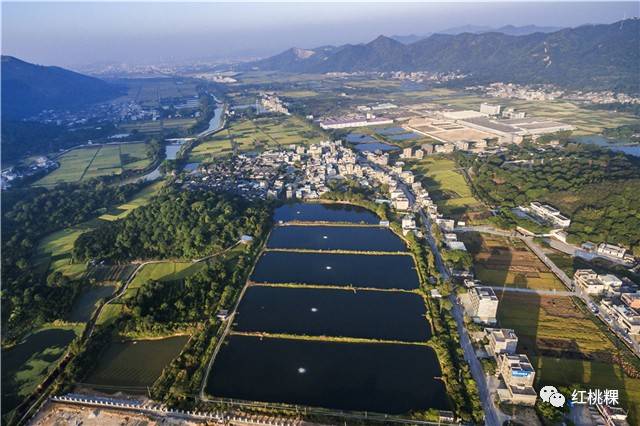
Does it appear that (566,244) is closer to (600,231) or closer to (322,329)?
(600,231)

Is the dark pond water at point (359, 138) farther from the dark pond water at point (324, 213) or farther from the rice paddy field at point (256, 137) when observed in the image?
the dark pond water at point (324, 213)

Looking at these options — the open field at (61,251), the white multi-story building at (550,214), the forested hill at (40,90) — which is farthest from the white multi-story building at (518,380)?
the forested hill at (40,90)

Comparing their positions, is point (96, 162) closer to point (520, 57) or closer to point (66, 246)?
point (66, 246)

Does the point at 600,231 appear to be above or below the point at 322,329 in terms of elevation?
above

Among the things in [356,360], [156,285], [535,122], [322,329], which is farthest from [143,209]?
[535,122]

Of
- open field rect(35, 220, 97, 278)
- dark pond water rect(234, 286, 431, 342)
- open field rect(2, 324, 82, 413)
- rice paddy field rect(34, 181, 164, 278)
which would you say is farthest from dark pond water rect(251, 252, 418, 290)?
rice paddy field rect(34, 181, 164, 278)

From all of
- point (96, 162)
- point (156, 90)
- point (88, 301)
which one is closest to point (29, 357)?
point (88, 301)

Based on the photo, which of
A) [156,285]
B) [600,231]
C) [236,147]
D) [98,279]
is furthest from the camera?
[236,147]
